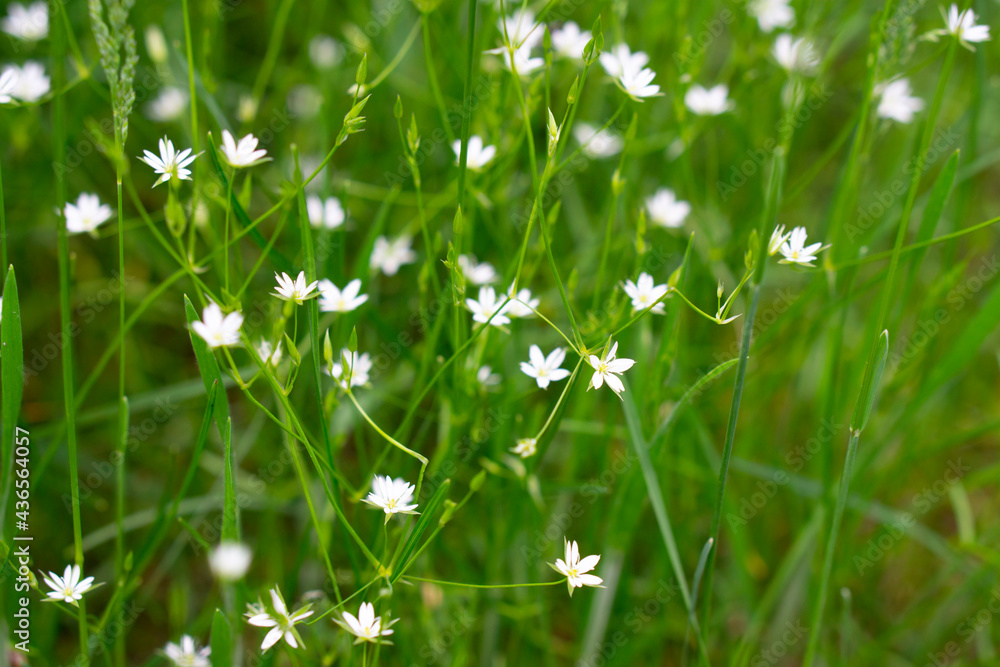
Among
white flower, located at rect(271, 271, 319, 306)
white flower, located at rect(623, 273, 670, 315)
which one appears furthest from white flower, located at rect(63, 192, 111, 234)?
white flower, located at rect(623, 273, 670, 315)

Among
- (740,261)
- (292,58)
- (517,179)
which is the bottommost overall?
(740,261)

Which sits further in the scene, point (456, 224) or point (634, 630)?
point (634, 630)

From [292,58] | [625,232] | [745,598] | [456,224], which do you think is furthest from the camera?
[292,58]

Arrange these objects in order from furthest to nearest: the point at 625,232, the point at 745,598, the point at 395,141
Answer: the point at 395,141 < the point at 625,232 < the point at 745,598

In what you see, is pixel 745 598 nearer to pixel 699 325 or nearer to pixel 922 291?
pixel 699 325

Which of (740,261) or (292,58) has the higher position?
(292,58)

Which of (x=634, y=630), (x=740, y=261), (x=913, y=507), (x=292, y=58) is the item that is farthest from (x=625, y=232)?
(x=292, y=58)

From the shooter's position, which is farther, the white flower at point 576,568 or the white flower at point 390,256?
the white flower at point 390,256

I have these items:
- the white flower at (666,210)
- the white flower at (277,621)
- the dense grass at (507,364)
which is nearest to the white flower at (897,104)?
the dense grass at (507,364)

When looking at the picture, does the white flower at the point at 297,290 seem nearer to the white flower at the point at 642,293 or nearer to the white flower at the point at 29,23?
the white flower at the point at 642,293
